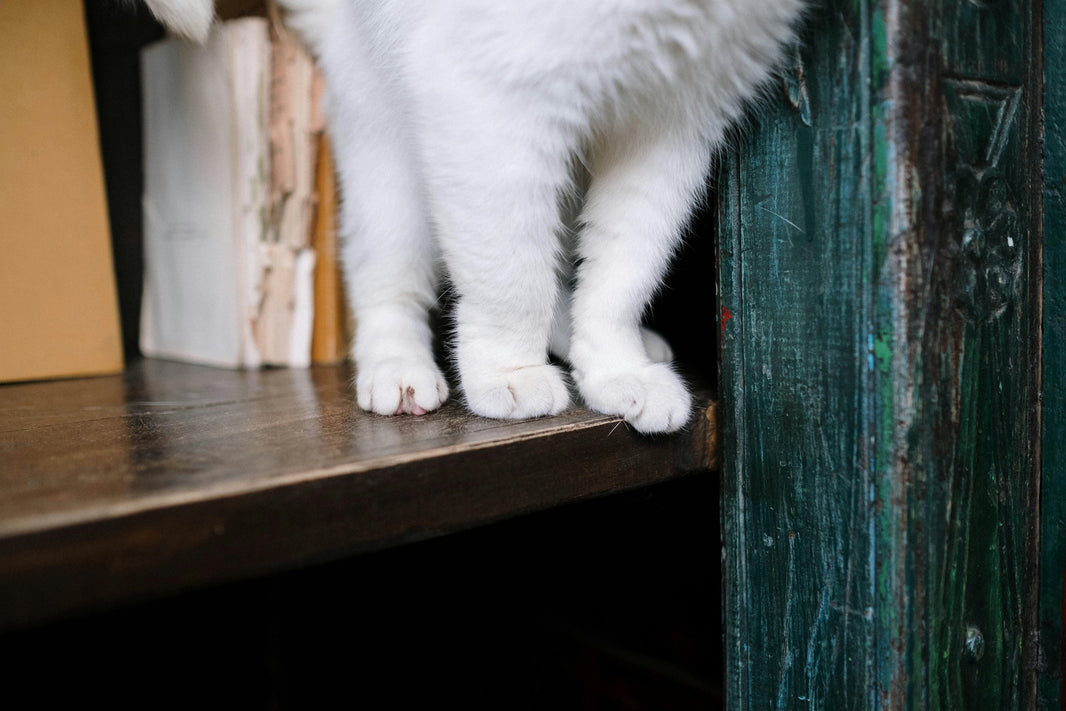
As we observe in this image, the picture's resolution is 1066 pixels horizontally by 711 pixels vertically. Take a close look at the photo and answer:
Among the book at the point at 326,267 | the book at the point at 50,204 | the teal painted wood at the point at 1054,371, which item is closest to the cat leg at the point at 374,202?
the book at the point at 326,267

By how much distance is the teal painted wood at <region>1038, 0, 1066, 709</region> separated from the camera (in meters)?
0.71

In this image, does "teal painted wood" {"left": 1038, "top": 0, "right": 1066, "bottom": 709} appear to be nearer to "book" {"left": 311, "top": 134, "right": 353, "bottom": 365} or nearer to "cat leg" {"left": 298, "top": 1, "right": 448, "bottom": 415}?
"cat leg" {"left": 298, "top": 1, "right": 448, "bottom": 415}

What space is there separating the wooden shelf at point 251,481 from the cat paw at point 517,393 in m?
0.02

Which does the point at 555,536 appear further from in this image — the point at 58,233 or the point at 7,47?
the point at 7,47

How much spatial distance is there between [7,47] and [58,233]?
25cm

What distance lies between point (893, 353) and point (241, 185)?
0.96 m

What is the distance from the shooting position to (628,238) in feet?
2.85

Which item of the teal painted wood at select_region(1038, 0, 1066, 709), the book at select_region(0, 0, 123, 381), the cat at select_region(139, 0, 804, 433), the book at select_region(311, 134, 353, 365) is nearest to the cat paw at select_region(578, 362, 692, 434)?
the cat at select_region(139, 0, 804, 433)

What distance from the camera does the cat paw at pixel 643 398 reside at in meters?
0.73

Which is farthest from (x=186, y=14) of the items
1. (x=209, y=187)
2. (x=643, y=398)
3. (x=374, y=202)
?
(x=643, y=398)

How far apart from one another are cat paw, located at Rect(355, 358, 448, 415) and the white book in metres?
0.44

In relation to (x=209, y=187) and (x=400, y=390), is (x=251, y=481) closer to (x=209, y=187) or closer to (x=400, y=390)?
(x=400, y=390)

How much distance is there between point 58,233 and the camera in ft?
3.62

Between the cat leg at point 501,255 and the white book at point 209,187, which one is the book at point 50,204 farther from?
the cat leg at point 501,255
